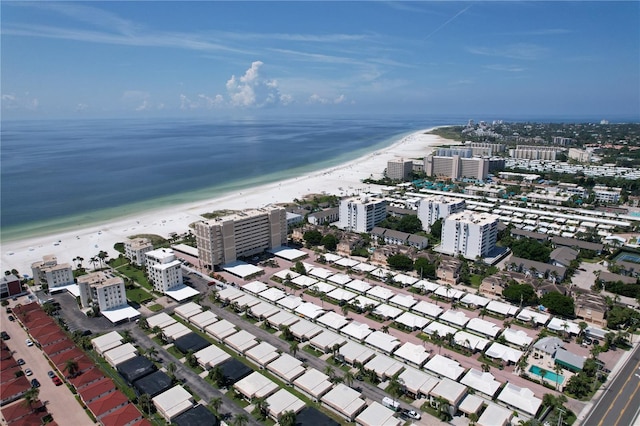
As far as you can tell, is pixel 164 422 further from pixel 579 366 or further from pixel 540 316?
pixel 540 316

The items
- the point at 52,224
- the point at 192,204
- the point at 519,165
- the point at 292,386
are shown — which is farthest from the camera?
the point at 519,165

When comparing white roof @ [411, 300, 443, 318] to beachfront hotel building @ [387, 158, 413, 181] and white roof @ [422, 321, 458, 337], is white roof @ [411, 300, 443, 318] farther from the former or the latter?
beachfront hotel building @ [387, 158, 413, 181]

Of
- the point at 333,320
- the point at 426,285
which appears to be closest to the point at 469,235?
the point at 426,285

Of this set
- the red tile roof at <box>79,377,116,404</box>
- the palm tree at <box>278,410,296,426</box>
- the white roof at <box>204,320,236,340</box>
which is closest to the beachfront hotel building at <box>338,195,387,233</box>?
the white roof at <box>204,320,236,340</box>

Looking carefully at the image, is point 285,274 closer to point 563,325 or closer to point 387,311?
point 387,311

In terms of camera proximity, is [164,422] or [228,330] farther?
[228,330]

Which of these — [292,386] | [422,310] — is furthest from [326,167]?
[292,386]

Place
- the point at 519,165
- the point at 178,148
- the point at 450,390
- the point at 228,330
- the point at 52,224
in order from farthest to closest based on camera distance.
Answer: the point at 178,148 → the point at 519,165 → the point at 52,224 → the point at 228,330 → the point at 450,390
